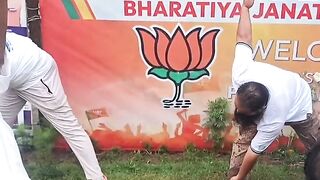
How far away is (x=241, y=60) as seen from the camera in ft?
11.5

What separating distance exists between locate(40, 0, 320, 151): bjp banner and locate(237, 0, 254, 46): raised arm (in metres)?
0.19

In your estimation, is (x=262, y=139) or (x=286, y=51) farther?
(x=286, y=51)

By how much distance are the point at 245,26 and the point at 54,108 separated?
3.97 feet

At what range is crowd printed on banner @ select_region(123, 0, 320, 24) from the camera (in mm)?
3896

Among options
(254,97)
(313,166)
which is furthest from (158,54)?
(313,166)

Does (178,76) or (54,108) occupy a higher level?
(178,76)

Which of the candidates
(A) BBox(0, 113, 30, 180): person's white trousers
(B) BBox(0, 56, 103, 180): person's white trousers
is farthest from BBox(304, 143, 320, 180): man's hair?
(B) BBox(0, 56, 103, 180): person's white trousers

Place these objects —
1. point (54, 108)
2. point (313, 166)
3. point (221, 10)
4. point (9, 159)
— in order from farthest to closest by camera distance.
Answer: point (221, 10), point (54, 108), point (313, 166), point (9, 159)

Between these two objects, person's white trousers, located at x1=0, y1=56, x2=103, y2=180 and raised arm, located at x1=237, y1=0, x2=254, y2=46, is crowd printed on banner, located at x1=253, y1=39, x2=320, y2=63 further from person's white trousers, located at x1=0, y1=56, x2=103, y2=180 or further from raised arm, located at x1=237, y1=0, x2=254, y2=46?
person's white trousers, located at x1=0, y1=56, x2=103, y2=180

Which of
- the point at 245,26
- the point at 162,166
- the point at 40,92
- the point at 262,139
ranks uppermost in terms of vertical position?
the point at 245,26

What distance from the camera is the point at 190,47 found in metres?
4.04

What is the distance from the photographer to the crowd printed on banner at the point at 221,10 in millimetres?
3896

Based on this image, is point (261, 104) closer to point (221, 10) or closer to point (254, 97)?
point (254, 97)

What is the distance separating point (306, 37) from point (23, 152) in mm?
2042
